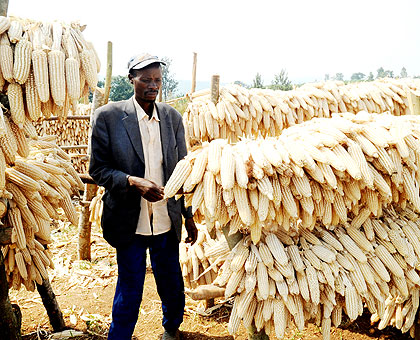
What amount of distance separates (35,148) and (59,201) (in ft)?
1.95

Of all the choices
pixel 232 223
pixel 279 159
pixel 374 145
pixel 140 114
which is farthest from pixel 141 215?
pixel 374 145

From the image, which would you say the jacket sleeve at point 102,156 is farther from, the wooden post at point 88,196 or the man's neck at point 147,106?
the wooden post at point 88,196

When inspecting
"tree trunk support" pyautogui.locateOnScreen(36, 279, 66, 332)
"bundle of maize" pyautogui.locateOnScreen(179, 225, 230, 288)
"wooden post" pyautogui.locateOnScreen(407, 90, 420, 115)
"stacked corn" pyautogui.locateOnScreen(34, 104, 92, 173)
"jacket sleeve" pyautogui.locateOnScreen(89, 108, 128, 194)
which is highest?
"wooden post" pyautogui.locateOnScreen(407, 90, 420, 115)

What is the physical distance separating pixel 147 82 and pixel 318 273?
1659 millimetres

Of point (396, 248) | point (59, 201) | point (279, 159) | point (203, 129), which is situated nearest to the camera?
point (279, 159)

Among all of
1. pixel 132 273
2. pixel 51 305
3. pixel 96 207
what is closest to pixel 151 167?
pixel 132 273

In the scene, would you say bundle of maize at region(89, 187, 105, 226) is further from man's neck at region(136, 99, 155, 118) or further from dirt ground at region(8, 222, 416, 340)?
man's neck at region(136, 99, 155, 118)

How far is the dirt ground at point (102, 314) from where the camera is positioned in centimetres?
334

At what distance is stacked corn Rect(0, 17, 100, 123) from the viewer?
2047mm

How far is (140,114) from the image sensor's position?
2754mm

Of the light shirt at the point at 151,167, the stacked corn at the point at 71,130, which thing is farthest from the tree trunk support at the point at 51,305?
the stacked corn at the point at 71,130

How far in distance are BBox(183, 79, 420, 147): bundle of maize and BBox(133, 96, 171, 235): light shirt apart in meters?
1.64

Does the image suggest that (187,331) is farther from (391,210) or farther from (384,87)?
(384,87)

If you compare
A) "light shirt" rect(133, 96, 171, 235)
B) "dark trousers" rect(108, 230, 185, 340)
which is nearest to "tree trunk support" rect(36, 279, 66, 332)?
"dark trousers" rect(108, 230, 185, 340)
